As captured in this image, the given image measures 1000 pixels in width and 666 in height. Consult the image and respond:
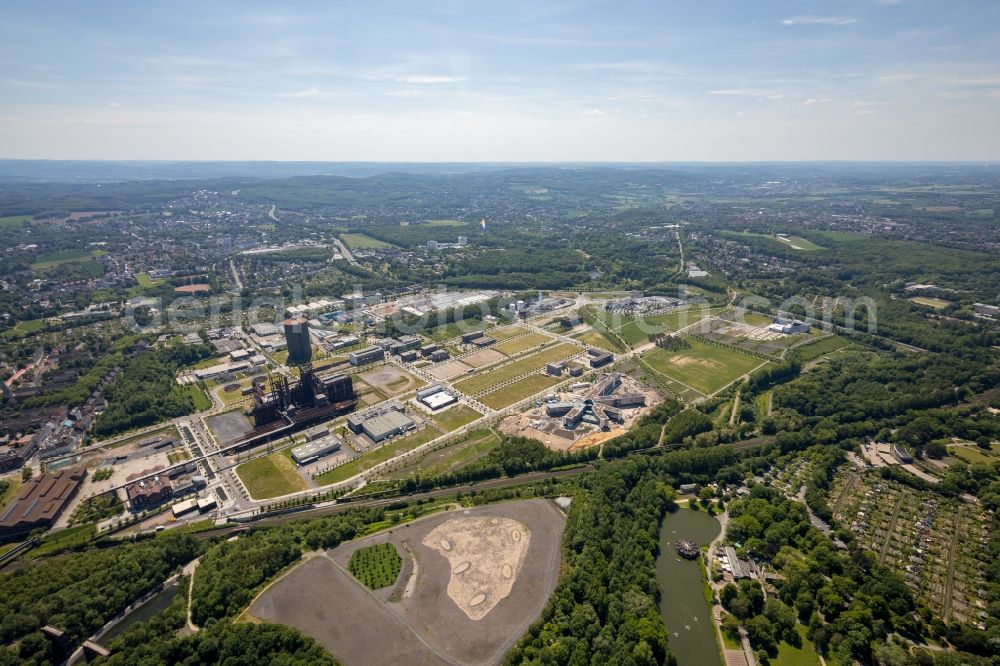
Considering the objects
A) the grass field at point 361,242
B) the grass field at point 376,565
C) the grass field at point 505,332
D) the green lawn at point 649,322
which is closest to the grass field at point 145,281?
the grass field at point 361,242

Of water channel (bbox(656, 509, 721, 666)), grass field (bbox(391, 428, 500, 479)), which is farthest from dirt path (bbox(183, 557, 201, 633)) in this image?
water channel (bbox(656, 509, 721, 666))

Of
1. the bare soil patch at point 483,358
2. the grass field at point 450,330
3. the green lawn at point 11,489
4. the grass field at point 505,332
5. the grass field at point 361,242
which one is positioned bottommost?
the green lawn at point 11,489

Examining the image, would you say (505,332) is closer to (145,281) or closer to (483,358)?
(483,358)

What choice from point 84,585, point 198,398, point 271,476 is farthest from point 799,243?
point 84,585

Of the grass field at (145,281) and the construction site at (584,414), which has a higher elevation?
the grass field at (145,281)

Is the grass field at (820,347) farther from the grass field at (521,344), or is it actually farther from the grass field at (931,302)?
the grass field at (521,344)

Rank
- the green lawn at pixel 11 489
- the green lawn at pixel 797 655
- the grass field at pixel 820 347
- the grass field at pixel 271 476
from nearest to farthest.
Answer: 1. the green lawn at pixel 797 655
2. the green lawn at pixel 11 489
3. the grass field at pixel 271 476
4. the grass field at pixel 820 347
